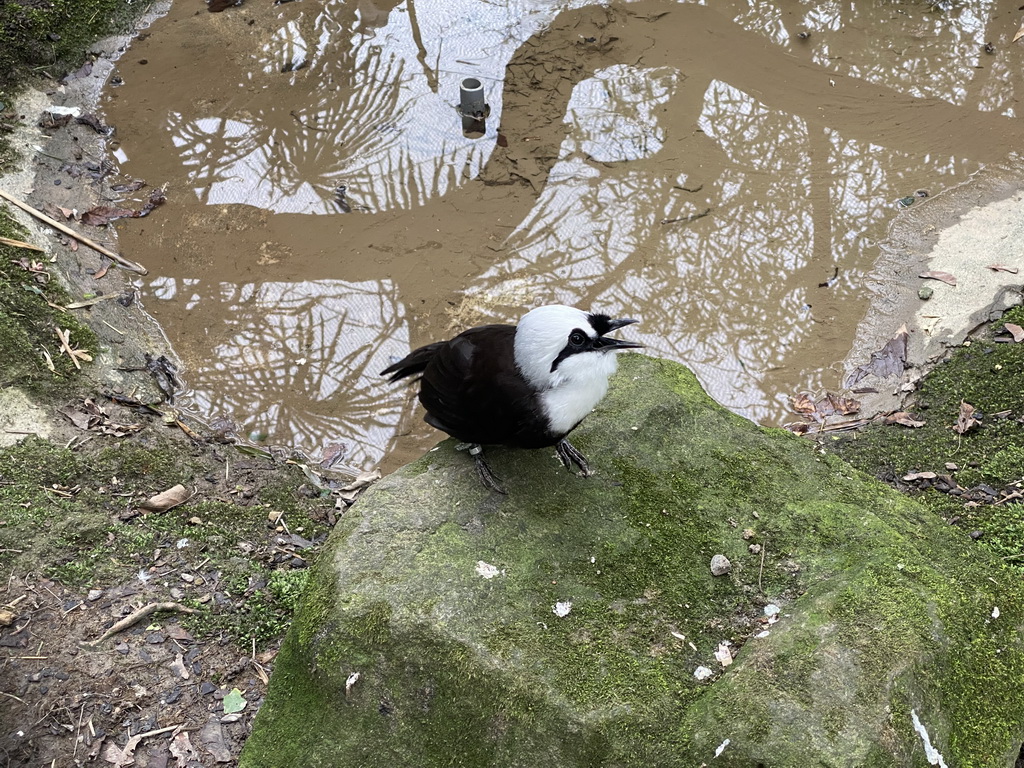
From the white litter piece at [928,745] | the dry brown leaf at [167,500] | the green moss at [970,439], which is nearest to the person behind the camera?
the white litter piece at [928,745]

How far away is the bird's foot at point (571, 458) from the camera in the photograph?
10.5 feet

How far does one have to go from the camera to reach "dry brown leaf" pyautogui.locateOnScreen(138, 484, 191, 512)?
3986 mm

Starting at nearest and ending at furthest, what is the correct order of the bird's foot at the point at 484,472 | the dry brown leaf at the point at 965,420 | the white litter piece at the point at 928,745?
1. the white litter piece at the point at 928,745
2. the bird's foot at the point at 484,472
3. the dry brown leaf at the point at 965,420

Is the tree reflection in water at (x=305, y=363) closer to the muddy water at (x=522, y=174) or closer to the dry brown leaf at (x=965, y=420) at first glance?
the muddy water at (x=522, y=174)

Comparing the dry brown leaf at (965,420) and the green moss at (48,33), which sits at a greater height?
the green moss at (48,33)

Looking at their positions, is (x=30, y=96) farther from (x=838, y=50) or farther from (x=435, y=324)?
(x=838, y=50)

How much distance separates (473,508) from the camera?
3.03 m

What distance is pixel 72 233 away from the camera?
18.6 feet

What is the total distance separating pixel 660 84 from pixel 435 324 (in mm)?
3554

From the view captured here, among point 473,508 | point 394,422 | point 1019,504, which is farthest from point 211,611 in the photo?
point 1019,504

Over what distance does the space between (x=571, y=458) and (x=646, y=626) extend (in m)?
0.85

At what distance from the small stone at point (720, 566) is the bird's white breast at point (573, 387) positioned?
2.50 ft

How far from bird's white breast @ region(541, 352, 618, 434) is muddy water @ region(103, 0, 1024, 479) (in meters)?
2.45

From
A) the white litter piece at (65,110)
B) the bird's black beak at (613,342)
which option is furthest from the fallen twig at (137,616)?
the white litter piece at (65,110)
